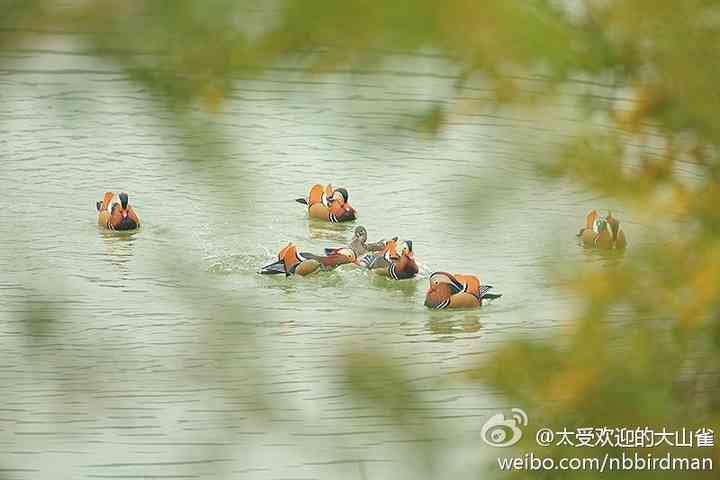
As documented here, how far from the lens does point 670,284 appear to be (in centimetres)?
110

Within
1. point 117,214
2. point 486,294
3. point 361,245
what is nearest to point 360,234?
point 361,245

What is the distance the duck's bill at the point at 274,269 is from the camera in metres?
4.05

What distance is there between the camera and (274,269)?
4.05 m

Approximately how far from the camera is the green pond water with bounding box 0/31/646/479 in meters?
0.73

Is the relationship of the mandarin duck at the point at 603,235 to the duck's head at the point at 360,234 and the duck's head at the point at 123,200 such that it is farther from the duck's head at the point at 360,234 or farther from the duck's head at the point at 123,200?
the duck's head at the point at 123,200

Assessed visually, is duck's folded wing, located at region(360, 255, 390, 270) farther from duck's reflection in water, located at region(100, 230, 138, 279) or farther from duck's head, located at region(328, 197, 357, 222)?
duck's reflection in water, located at region(100, 230, 138, 279)

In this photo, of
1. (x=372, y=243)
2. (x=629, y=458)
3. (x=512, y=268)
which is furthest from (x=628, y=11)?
(x=372, y=243)

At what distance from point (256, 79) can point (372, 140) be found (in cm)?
9

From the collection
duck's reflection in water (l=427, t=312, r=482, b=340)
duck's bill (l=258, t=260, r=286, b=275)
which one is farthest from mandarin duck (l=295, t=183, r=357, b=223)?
duck's reflection in water (l=427, t=312, r=482, b=340)

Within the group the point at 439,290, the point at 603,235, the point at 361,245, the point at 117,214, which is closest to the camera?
the point at 603,235

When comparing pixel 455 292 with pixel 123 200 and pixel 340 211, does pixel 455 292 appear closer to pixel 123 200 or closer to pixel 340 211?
pixel 340 211

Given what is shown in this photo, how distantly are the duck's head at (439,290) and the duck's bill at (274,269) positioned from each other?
1.61 ft

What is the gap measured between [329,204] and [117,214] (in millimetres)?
811

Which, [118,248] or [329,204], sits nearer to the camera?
[118,248]
